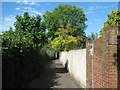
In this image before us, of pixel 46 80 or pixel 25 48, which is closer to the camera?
pixel 25 48

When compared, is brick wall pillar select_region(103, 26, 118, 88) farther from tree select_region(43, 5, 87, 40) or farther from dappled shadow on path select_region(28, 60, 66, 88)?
tree select_region(43, 5, 87, 40)

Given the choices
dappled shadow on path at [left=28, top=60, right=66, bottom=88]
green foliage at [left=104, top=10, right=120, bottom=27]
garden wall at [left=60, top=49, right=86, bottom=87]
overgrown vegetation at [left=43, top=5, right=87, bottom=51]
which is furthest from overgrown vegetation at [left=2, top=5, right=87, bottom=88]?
overgrown vegetation at [left=43, top=5, right=87, bottom=51]

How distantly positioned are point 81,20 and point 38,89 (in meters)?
31.1

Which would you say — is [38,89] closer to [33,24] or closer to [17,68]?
[17,68]

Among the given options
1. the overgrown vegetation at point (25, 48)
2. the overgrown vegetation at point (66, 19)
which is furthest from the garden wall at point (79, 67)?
the overgrown vegetation at point (66, 19)

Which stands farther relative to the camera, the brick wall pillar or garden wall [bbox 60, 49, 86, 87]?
garden wall [bbox 60, 49, 86, 87]

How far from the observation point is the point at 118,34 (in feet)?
13.0

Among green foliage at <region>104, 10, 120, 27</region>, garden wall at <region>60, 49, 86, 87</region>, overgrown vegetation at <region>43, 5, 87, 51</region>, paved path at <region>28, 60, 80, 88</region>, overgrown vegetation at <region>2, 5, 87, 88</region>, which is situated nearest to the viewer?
overgrown vegetation at <region>2, 5, 87, 88</region>

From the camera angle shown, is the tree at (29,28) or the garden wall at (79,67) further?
the tree at (29,28)

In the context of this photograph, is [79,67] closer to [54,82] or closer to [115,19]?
[54,82]

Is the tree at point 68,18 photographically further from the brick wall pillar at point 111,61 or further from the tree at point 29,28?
the brick wall pillar at point 111,61

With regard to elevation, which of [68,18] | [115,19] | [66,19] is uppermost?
[68,18]

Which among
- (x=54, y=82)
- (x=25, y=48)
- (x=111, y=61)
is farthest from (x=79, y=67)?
(x=111, y=61)

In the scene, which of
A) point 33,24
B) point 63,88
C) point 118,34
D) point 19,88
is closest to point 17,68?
point 19,88
